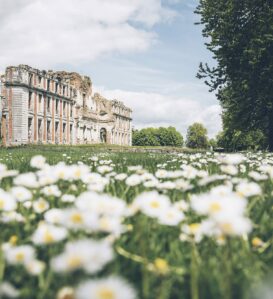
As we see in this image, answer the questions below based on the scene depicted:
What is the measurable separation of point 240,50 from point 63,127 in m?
46.9

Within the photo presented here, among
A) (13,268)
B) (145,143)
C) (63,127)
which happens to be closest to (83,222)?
(13,268)

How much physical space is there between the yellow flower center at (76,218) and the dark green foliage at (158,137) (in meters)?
128

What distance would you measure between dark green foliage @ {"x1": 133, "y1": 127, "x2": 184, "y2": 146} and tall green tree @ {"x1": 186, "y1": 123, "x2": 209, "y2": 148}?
554 inches

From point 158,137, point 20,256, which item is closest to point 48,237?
point 20,256

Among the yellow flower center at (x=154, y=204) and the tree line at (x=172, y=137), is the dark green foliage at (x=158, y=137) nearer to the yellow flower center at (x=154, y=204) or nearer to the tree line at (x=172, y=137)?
the tree line at (x=172, y=137)

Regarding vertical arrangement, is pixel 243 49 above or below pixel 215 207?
above

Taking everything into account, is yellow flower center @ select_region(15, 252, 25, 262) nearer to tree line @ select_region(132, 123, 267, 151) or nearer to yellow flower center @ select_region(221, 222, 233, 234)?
yellow flower center @ select_region(221, 222, 233, 234)

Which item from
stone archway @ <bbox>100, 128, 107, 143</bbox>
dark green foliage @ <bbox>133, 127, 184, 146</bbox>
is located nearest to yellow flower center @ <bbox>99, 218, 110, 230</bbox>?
stone archway @ <bbox>100, 128, 107, 143</bbox>

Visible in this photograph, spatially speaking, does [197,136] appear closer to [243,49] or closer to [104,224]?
[243,49]

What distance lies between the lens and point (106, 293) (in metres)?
0.99

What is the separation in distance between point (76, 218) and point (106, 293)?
577 mm

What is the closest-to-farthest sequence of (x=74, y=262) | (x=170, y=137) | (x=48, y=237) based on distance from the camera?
(x=74, y=262) < (x=48, y=237) < (x=170, y=137)

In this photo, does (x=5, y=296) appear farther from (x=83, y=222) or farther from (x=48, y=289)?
(x=83, y=222)

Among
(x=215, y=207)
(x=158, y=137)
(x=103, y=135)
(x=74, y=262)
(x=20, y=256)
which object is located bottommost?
(x=20, y=256)
